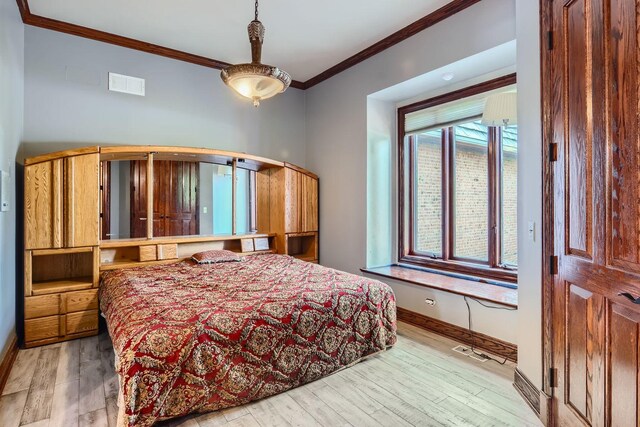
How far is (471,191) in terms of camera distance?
3.62 metres

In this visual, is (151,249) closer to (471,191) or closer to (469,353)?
(469,353)

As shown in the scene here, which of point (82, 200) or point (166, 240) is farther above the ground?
point (82, 200)

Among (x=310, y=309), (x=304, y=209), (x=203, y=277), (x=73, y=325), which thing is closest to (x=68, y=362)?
(x=73, y=325)

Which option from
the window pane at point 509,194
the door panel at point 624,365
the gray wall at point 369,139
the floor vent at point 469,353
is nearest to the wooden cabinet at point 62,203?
the gray wall at point 369,139

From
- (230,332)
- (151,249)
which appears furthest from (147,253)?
(230,332)

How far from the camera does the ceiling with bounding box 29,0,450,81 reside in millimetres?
3051

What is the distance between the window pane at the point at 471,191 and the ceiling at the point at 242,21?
4.33 feet

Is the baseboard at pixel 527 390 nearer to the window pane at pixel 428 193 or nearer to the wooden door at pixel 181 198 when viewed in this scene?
the window pane at pixel 428 193

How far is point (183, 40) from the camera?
12.2 feet

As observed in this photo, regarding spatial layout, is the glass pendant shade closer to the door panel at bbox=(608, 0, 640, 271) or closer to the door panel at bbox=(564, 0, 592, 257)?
the door panel at bbox=(564, 0, 592, 257)

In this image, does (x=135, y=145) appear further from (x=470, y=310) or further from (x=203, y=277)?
(x=470, y=310)

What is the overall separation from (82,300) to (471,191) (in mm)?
3990

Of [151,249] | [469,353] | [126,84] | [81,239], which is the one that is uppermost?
[126,84]

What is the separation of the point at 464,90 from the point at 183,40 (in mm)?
3076
